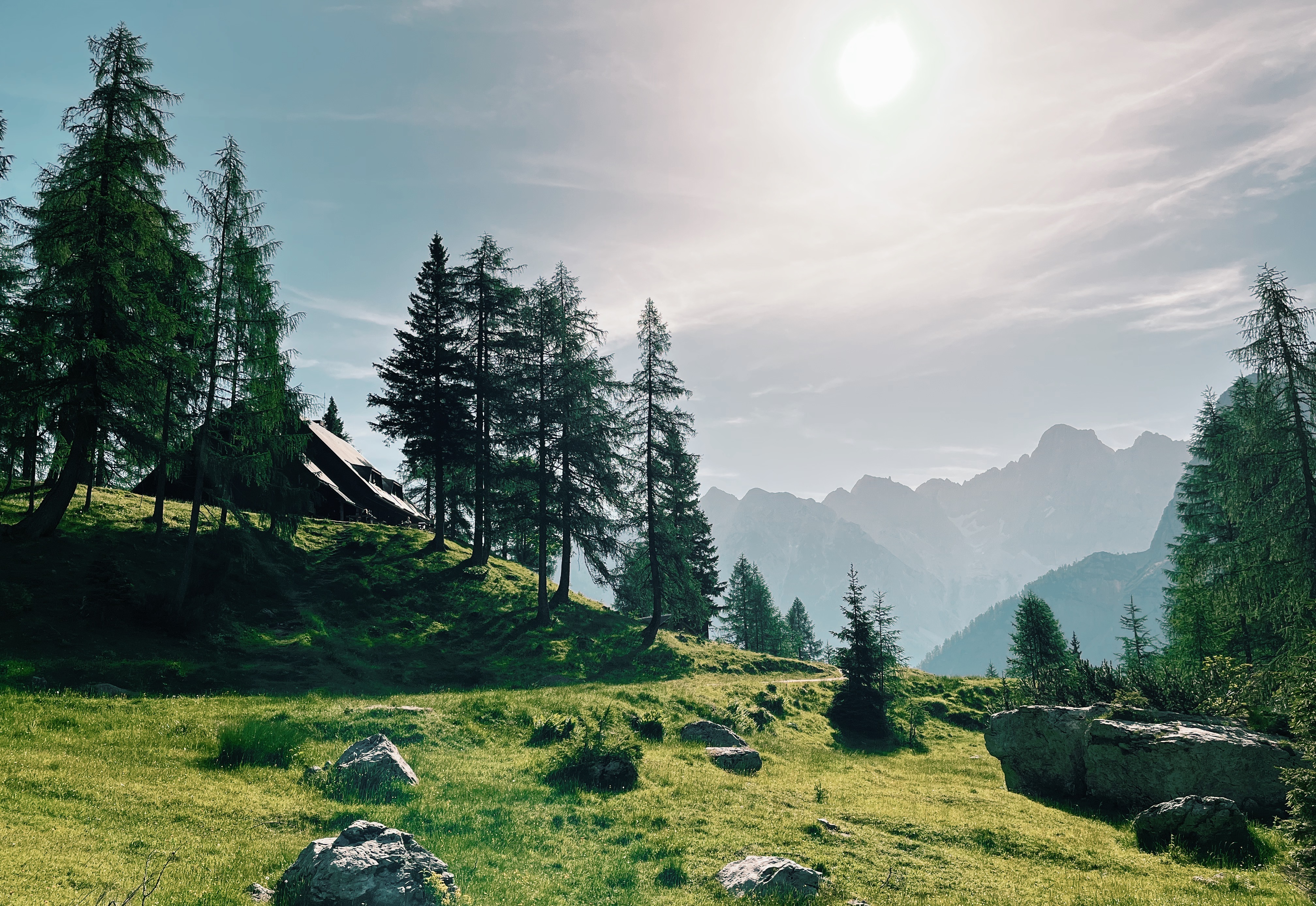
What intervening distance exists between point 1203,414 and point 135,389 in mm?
57630

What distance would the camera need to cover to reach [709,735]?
21.1 meters

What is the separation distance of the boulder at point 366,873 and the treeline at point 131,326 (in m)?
20.3

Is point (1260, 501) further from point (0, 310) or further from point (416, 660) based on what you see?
point (0, 310)

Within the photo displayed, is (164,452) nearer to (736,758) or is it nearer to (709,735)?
(709,735)

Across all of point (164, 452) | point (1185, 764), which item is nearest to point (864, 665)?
point (1185, 764)

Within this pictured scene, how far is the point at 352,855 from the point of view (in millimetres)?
8430

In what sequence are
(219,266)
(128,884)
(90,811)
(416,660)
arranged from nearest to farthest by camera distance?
(128,884) < (90,811) < (219,266) < (416,660)

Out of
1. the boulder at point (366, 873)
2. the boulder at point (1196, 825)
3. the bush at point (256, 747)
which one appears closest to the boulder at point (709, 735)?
the boulder at point (1196, 825)

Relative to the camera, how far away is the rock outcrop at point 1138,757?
15727 mm

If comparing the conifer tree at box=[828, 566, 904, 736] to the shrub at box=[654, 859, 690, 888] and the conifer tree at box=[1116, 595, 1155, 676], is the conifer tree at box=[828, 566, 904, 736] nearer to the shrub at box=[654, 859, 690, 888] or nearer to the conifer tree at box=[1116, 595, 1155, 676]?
the conifer tree at box=[1116, 595, 1155, 676]

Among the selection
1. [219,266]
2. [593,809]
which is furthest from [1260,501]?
[219,266]

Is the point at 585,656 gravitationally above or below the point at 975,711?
above

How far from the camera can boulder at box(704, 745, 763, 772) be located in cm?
1867

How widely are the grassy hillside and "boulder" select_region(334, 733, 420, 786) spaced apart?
893cm
